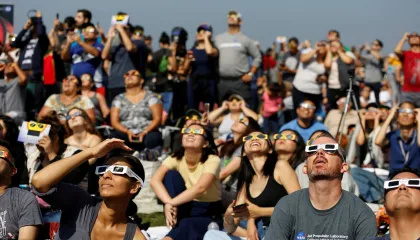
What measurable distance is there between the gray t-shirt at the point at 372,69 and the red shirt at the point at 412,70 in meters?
4.25

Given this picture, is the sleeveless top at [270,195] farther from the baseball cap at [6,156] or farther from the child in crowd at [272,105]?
the child in crowd at [272,105]

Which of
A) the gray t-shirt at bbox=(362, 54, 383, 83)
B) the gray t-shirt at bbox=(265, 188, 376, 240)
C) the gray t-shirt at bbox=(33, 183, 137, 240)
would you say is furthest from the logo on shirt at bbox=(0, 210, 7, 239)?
the gray t-shirt at bbox=(362, 54, 383, 83)

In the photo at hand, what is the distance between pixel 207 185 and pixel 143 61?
16.1ft

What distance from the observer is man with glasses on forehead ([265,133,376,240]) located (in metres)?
4.80

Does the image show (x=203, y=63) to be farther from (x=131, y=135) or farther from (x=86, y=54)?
(x=131, y=135)

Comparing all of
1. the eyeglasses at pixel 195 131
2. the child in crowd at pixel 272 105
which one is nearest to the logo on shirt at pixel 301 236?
the eyeglasses at pixel 195 131

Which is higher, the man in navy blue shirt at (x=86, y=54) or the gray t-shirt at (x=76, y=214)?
the man in navy blue shirt at (x=86, y=54)

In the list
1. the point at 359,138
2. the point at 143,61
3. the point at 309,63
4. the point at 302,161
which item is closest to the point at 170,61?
the point at 143,61

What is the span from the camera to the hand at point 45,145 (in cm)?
680

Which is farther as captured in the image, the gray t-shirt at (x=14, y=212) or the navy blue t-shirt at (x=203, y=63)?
the navy blue t-shirt at (x=203, y=63)

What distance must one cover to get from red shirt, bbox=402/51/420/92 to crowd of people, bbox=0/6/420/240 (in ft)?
0.05

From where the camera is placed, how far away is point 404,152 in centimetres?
923

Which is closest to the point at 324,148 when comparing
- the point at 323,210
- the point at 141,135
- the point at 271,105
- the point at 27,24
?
the point at 323,210

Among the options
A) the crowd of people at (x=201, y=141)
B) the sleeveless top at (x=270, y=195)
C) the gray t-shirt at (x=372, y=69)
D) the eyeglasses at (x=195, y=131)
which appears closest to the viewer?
the crowd of people at (x=201, y=141)
